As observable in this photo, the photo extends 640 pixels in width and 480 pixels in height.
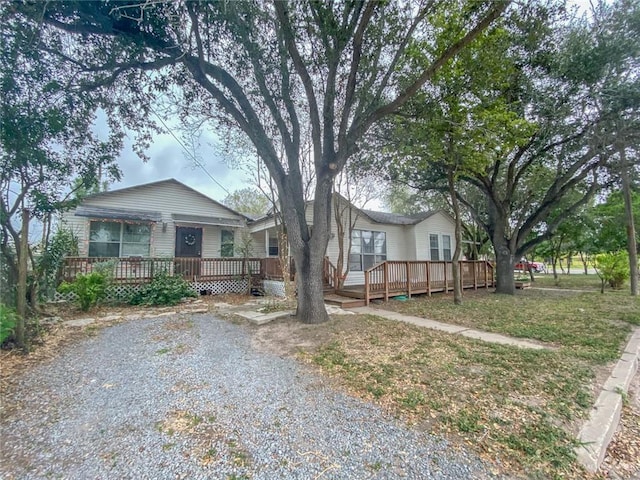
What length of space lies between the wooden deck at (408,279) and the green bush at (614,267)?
17.6ft

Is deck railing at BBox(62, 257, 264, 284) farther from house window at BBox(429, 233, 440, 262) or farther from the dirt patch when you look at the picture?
house window at BBox(429, 233, 440, 262)

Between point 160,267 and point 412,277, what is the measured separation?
8.87m

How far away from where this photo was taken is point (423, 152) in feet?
27.2

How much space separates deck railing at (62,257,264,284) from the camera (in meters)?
8.73

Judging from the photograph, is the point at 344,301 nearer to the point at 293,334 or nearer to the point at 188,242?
the point at 293,334

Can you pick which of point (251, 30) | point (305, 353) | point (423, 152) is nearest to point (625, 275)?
point (423, 152)

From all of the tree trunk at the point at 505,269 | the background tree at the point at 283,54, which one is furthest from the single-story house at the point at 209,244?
the background tree at the point at 283,54

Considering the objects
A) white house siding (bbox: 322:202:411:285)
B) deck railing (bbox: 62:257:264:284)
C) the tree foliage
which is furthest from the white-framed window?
the tree foliage

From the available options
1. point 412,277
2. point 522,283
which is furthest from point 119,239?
point 522,283

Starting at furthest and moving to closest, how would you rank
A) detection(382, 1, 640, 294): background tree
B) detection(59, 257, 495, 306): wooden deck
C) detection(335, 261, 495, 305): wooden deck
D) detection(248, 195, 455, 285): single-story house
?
detection(248, 195, 455, 285): single-story house → detection(335, 261, 495, 305): wooden deck → detection(59, 257, 495, 306): wooden deck → detection(382, 1, 640, 294): background tree

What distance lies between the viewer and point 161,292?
8.92m

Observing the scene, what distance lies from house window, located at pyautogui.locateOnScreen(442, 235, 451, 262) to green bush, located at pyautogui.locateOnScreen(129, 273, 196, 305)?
1266cm

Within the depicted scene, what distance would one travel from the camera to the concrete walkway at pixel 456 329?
4918mm

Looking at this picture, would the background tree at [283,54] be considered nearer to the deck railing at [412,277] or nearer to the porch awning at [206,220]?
the deck railing at [412,277]
